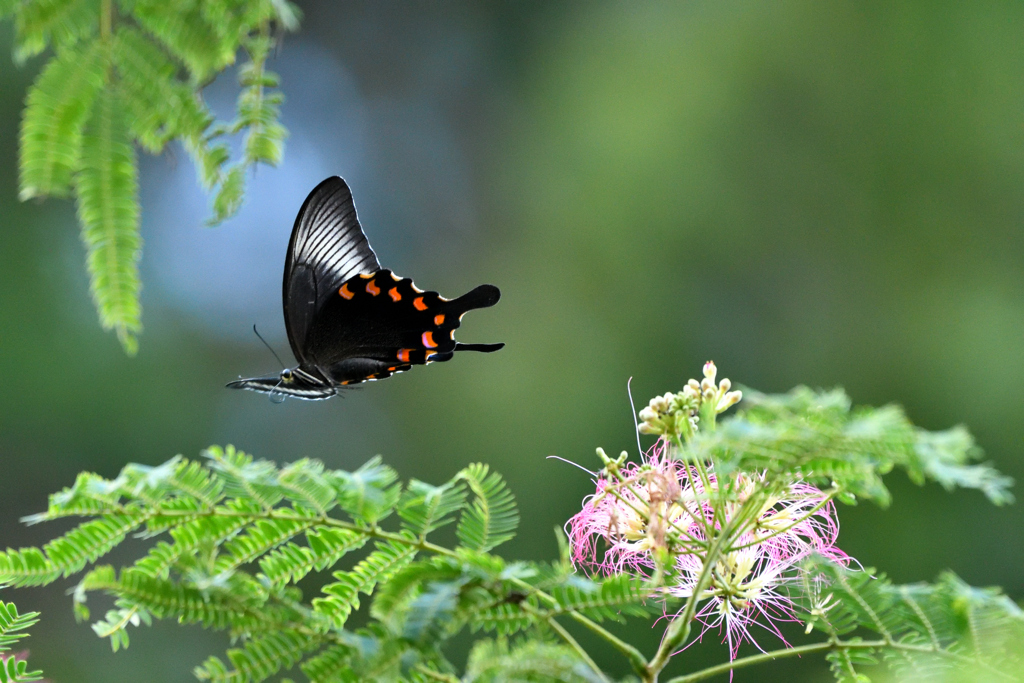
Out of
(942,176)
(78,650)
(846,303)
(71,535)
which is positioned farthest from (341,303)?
(942,176)

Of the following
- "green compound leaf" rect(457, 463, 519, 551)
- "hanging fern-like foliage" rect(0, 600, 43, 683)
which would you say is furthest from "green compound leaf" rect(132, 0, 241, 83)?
"hanging fern-like foliage" rect(0, 600, 43, 683)

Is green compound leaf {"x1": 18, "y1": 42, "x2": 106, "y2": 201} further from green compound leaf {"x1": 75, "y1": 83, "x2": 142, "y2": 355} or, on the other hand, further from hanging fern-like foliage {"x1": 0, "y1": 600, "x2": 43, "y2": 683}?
hanging fern-like foliage {"x1": 0, "y1": 600, "x2": 43, "y2": 683}

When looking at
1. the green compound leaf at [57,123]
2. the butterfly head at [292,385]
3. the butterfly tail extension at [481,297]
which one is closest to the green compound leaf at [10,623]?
the green compound leaf at [57,123]

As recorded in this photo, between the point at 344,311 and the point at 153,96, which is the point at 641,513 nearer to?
the point at 153,96

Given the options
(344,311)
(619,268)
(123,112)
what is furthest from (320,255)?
(619,268)

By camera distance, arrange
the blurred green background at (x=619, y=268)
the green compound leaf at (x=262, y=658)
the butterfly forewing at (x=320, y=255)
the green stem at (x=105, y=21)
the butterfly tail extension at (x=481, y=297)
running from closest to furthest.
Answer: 1. the green compound leaf at (x=262, y=658)
2. the green stem at (x=105, y=21)
3. the butterfly tail extension at (x=481, y=297)
4. the butterfly forewing at (x=320, y=255)
5. the blurred green background at (x=619, y=268)

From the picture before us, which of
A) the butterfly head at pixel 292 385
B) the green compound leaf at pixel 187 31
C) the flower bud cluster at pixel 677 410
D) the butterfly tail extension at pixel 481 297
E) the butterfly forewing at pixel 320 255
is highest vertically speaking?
the butterfly forewing at pixel 320 255

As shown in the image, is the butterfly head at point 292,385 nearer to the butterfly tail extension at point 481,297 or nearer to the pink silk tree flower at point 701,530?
the butterfly tail extension at point 481,297
